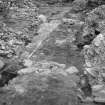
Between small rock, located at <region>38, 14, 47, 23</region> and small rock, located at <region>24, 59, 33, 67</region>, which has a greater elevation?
small rock, located at <region>38, 14, 47, 23</region>

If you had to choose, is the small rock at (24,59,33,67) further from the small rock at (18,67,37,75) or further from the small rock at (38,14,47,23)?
the small rock at (38,14,47,23)

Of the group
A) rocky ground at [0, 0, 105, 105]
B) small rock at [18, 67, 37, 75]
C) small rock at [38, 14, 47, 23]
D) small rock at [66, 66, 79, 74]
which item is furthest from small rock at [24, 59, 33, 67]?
small rock at [38, 14, 47, 23]

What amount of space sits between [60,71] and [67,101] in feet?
5.11

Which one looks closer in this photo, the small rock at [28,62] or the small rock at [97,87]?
the small rock at [97,87]

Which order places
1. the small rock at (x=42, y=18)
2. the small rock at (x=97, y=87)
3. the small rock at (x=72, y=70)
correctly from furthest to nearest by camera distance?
the small rock at (x=42, y=18), the small rock at (x=72, y=70), the small rock at (x=97, y=87)

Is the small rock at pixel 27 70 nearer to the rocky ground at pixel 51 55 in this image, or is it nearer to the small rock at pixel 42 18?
the rocky ground at pixel 51 55

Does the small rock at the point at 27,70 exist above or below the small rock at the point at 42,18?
below

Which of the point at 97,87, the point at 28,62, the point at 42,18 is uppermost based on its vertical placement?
the point at 42,18

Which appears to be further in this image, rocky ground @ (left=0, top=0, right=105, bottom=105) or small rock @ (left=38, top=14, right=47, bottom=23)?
small rock @ (left=38, top=14, right=47, bottom=23)

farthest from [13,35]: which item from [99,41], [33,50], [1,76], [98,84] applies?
[98,84]

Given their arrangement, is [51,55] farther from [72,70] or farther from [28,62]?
[72,70]

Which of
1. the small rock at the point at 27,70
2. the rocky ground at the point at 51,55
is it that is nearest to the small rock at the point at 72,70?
the rocky ground at the point at 51,55

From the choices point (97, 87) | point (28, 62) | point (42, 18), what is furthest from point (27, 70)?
point (42, 18)

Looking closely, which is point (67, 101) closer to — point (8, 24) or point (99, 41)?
point (99, 41)
